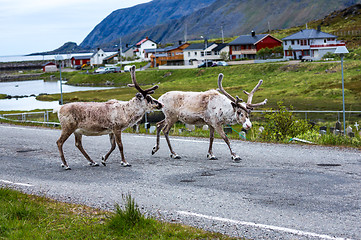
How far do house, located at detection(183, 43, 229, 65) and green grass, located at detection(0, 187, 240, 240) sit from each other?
11780 cm

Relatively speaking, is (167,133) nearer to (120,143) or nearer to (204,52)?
(120,143)

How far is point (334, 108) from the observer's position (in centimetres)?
4612

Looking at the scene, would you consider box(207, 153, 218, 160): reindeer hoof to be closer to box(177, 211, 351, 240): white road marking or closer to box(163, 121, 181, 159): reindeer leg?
box(163, 121, 181, 159): reindeer leg

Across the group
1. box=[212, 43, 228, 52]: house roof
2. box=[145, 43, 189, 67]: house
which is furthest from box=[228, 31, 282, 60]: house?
box=[145, 43, 189, 67]: house

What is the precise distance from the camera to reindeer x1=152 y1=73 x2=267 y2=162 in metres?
13.7

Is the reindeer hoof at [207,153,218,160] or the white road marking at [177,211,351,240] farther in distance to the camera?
the reindeer hoof at [207,153,218,160]

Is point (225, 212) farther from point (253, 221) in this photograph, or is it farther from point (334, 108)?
point (334, 108)

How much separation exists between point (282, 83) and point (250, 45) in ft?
172

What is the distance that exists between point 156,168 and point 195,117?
2.03 metres

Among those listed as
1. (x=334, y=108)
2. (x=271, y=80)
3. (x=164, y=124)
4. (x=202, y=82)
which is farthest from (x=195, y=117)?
(x=202, y=82)

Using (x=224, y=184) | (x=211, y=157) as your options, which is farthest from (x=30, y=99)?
(x=224, y=184)

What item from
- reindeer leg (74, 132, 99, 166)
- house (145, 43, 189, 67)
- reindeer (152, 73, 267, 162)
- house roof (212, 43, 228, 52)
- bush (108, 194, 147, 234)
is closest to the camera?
bush (108, 194, 147, 234)

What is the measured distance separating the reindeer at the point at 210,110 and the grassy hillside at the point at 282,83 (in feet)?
104

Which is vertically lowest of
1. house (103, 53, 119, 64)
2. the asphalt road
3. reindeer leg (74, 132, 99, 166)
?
the asphalt road
